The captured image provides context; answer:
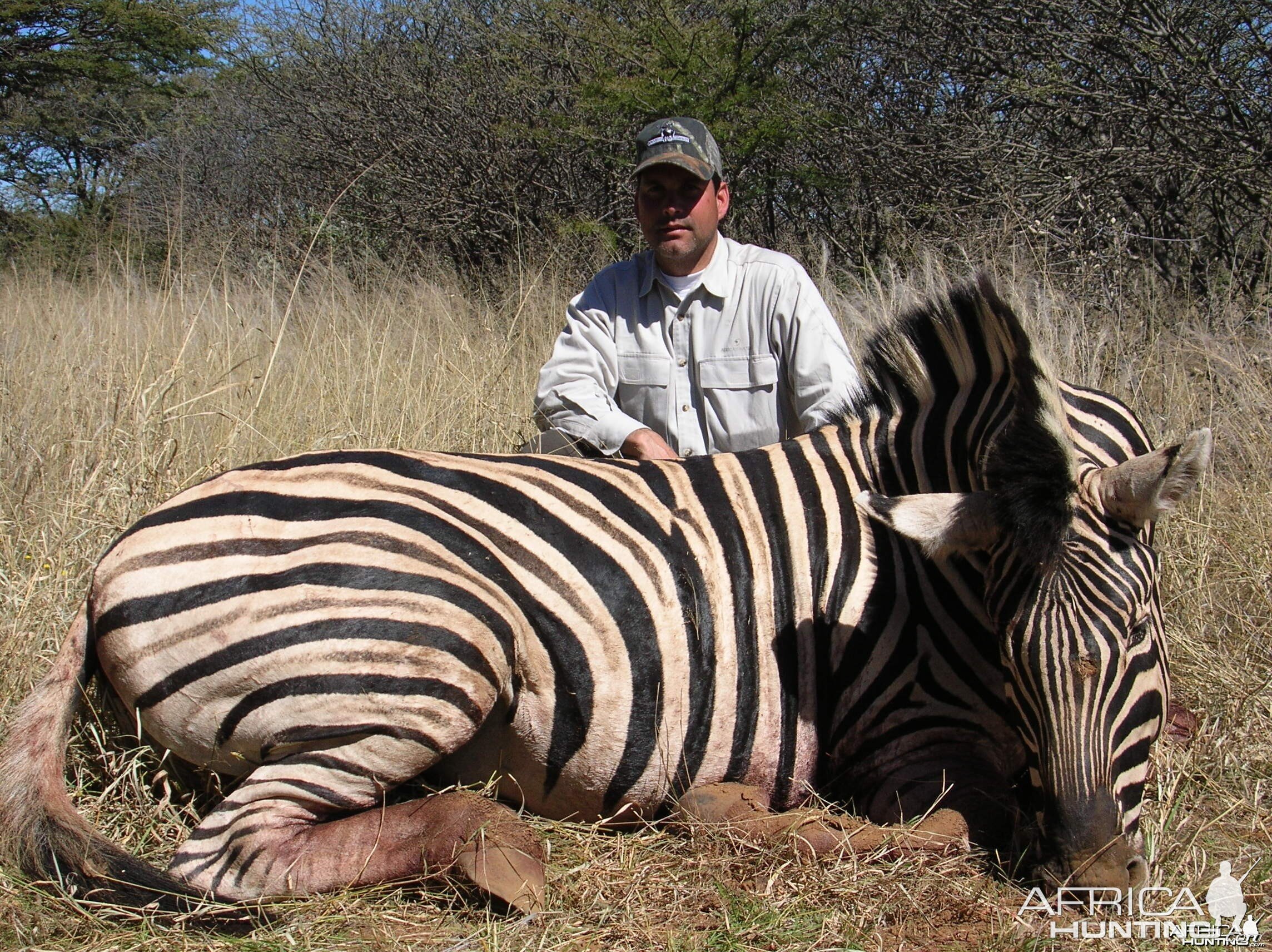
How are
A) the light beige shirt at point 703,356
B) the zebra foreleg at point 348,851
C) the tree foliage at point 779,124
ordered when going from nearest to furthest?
the zebra foreleg at point 348,851
the light beige shirt at point 703,356
the tree foliage at point 779,124

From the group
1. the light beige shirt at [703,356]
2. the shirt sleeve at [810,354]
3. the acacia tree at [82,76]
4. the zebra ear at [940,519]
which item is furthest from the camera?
the acacia tree at [82,76]

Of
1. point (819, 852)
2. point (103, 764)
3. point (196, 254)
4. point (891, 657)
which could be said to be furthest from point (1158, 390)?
point (196, 254)

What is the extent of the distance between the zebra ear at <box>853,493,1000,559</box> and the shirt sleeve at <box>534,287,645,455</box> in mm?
1711

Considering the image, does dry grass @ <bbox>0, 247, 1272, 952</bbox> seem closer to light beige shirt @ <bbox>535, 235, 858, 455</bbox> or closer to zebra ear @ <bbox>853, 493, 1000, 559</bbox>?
light beige shirt @ <bbox>535, 235, 858, 455</bbox>

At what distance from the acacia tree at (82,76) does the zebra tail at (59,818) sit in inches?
570

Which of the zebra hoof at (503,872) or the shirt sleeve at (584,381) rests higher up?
the shirt sleeve at (584,381)

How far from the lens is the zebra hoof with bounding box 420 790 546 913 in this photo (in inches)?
88.8

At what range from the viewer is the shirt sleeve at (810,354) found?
3996 mm

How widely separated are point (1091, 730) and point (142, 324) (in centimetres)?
605

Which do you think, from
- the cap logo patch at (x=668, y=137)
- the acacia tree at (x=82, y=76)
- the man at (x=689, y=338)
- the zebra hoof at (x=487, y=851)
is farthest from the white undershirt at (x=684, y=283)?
the acacia tree at (x=82, y=76)

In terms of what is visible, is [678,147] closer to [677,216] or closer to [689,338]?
[677,216]

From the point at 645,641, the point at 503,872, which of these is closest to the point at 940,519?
the point at 645,641

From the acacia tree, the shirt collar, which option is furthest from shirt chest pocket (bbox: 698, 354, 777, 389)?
the acacia tree

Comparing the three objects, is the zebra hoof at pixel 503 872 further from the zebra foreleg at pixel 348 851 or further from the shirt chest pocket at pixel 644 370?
the shirt chest pocket at pixel 644 370
